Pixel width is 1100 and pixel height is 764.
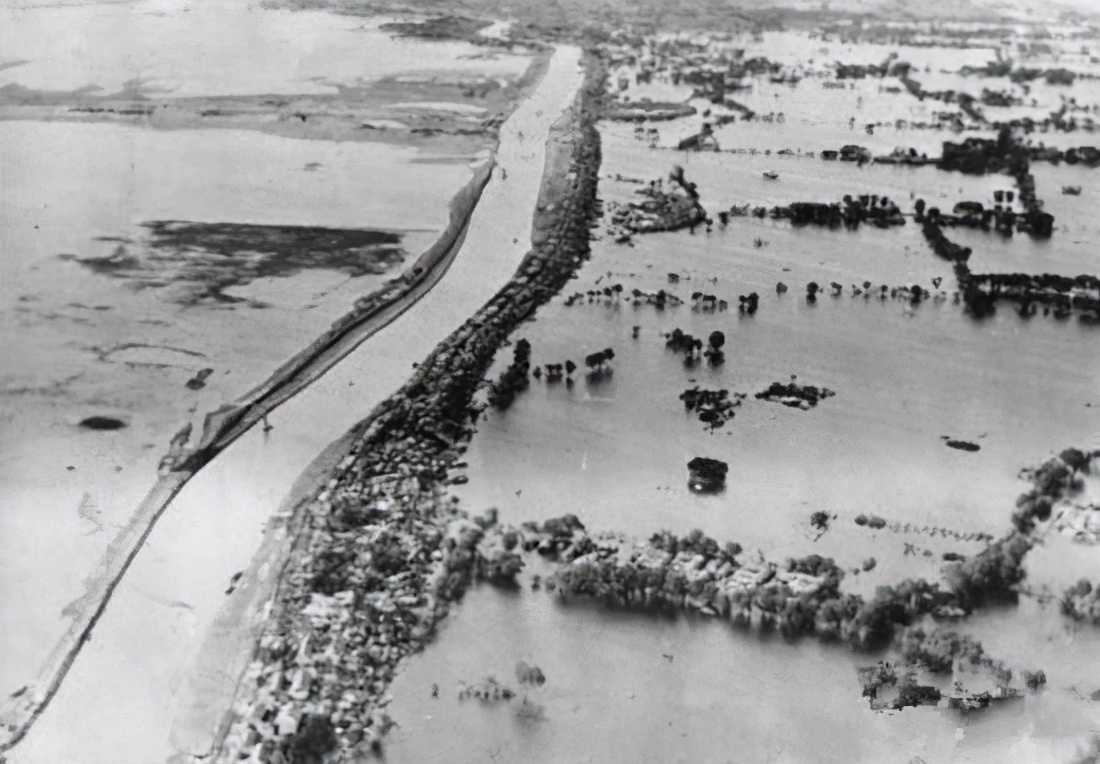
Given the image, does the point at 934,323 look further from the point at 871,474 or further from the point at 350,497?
the point at 350,497

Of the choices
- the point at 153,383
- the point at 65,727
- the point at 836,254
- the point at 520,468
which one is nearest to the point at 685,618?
the point at 520,468

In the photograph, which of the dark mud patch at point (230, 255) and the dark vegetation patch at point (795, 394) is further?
the dark mud patch at point (230, 255)

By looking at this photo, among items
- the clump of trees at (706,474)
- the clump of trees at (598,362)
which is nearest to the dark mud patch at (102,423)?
the clump of trees at (598,362)

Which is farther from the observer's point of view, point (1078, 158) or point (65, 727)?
point (1078, 158)

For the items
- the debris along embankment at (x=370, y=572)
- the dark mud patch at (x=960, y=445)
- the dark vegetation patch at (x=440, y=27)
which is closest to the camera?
the debris along embankment at (x=370, y=572)

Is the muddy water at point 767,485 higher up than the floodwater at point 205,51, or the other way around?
the floodwater at point 205,51

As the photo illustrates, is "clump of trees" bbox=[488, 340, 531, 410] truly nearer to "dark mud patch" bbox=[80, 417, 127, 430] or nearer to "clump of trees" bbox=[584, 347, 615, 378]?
"clump of trees" bbox=[584, 347, 615, 378]

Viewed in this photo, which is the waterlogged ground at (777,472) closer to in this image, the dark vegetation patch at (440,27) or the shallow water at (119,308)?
the shallow water at (119,308)
